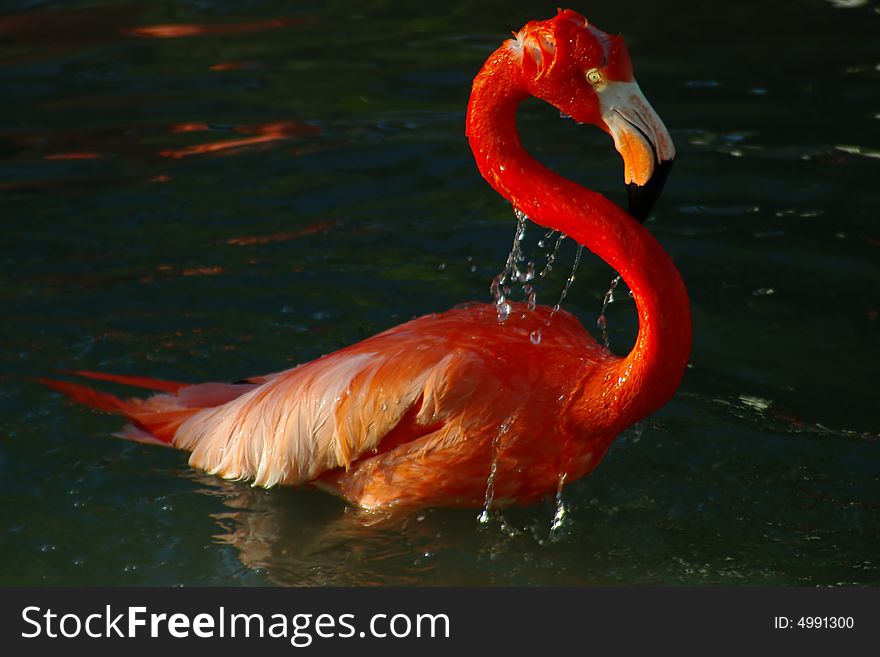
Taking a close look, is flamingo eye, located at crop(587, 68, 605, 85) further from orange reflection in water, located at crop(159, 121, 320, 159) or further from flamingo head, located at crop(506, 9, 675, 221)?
orange reflection in water, located at crop(159, 121, 320, 159)

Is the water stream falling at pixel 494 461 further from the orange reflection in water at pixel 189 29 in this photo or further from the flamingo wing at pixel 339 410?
the orange reflection in water at pixel 189 29

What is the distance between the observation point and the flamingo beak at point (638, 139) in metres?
3.73

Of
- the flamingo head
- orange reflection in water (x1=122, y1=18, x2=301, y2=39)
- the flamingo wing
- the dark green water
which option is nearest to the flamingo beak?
the flamingo head

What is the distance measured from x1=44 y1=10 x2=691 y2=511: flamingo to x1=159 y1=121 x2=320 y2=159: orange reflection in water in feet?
9.58

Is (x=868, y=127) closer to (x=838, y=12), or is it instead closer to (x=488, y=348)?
(x=838, y=12)

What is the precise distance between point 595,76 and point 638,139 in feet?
0.83

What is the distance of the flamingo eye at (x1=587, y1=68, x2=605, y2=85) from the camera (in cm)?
383

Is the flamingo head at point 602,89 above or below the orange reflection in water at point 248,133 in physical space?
above

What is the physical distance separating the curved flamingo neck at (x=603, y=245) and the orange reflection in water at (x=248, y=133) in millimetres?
3429

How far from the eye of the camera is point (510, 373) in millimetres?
4168

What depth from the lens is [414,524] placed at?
4516 millimetres

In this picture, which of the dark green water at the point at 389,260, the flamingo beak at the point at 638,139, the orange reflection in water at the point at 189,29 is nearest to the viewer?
the flamingo beak at the point at 638,139

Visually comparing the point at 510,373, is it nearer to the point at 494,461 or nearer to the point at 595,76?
the point at 494,461

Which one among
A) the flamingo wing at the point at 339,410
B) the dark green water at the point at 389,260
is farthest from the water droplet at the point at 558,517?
the flamingo wing at the point at 339,410
